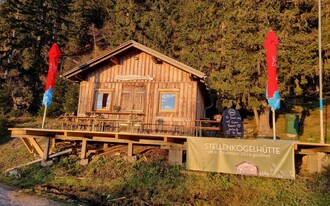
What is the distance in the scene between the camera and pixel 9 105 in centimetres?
2794

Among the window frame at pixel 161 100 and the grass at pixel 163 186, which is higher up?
the window frame at pixel 161 100

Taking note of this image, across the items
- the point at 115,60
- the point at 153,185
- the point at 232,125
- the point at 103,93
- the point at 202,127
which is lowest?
the point at 153,185

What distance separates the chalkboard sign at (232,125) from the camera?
12.8 meters

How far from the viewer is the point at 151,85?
16047 mm

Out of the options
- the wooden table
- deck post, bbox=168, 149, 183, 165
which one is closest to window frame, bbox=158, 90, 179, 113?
the wooden table

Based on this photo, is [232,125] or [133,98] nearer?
[232,125]

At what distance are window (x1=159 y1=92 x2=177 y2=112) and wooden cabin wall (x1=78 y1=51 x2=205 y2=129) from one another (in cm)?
22

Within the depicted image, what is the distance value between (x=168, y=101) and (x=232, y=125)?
13.4 feet

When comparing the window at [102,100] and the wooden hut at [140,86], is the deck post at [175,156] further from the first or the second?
the window at [102,100]

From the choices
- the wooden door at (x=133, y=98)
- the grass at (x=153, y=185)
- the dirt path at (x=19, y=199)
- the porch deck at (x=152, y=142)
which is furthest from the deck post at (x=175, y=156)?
the dirt path at (x=19, y=199)

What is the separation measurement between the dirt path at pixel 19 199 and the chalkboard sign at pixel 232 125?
7523 mm

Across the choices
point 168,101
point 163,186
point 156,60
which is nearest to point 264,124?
point 168,101

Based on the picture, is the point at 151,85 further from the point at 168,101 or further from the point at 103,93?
the point at 103,93

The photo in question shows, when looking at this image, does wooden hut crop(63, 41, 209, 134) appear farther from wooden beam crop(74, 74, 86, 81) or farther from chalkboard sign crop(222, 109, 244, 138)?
chalkboard sign crop(222, 109, 244, 138)
